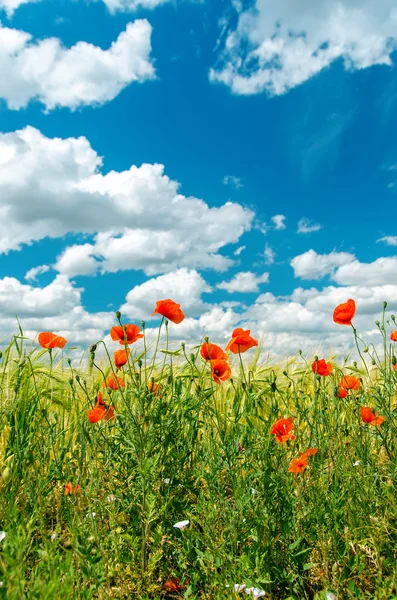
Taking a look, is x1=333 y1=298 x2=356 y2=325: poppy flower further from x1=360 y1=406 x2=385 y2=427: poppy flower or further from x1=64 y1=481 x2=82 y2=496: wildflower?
x1=64 y1=481 x2=82 y2=496: wildflower

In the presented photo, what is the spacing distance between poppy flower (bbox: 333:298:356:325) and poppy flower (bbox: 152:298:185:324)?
0.78 m

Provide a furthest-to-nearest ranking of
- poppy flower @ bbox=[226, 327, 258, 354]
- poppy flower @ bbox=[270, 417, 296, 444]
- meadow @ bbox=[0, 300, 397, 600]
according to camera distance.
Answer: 1. poppy flower @ bbox=[226, 327, 258, 354]
2. poppy flower @ bbox=[270, 417, 296, 444]
3. meadow @ bbox=[0, 300, 397, 600]

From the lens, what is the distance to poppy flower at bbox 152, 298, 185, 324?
2.53 m

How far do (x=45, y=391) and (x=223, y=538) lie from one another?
6.10 feet

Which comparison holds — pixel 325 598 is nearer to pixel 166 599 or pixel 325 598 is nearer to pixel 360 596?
pixel 360 596

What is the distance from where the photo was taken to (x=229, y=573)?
2.06m

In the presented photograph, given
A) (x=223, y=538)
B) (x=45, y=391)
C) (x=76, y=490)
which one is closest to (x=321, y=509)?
(x=223, y=538)

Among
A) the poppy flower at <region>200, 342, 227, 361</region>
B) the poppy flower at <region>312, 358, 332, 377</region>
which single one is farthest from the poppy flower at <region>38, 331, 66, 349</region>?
the poppy flower at <region>312, 358, 332, 377</region>

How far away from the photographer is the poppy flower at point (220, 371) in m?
2.55

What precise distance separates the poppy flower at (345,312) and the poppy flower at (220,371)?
24.1 inches

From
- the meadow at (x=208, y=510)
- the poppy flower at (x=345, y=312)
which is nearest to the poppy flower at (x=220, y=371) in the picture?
the meadow at (x=208, y=510)

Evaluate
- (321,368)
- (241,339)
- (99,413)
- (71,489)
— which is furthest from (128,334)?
(321,368)

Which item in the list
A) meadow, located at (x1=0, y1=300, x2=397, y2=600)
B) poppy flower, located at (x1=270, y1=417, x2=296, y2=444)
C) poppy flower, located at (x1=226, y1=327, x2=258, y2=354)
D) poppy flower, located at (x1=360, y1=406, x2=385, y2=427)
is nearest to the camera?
meadow, located at (x1=0, y1=300, x2=397, y2=600)

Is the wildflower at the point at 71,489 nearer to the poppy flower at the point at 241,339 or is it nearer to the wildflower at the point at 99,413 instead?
the wildflower at the point at 99,413
